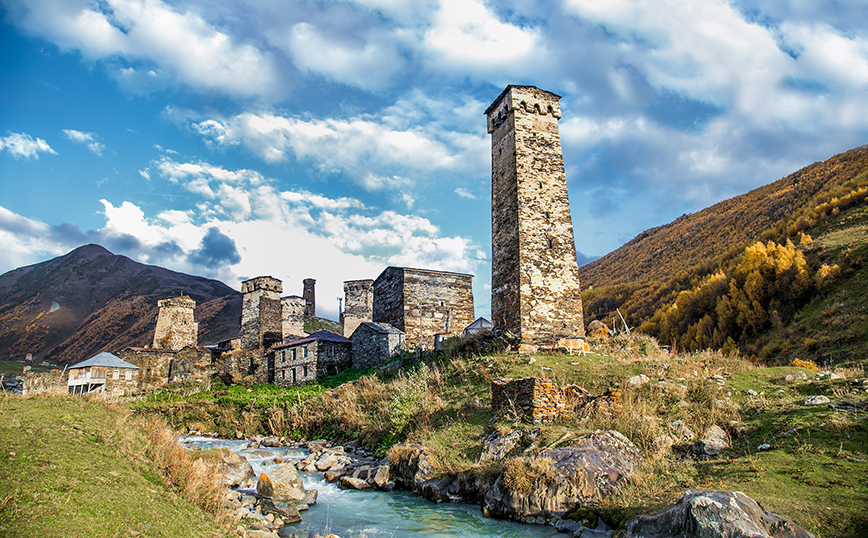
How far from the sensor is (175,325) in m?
37.8

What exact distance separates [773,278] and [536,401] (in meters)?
22.4

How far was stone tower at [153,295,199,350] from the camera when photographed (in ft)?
123

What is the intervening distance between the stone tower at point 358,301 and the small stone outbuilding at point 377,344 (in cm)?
1330

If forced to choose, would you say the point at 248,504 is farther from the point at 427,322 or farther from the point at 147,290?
the point at 147,290

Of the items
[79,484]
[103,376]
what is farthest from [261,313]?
[79,484]

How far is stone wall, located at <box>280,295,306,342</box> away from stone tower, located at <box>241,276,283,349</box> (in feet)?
1.89

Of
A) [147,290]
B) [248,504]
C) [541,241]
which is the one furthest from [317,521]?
[147,290]

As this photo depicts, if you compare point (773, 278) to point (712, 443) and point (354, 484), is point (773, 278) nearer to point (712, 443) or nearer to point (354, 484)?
point (712, 443)

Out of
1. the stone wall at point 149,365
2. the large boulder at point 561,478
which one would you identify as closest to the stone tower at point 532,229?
the large boulder at point 561,478

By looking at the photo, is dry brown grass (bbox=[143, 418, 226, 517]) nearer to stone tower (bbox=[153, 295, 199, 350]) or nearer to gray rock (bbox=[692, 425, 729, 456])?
gray rock (bbox=[692, 425, 729, 456])

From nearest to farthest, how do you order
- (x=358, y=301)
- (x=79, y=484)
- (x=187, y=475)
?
(x=79, y=484) → (x=187, y=475) → (x=358, y=301)

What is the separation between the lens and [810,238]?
27.4m

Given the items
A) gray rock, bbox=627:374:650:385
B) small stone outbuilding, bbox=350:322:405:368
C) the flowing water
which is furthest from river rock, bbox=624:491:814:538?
small stone outbuilding, bbox=350:322:405:368

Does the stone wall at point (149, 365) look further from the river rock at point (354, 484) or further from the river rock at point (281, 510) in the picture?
the river rock at point (281, 510)
